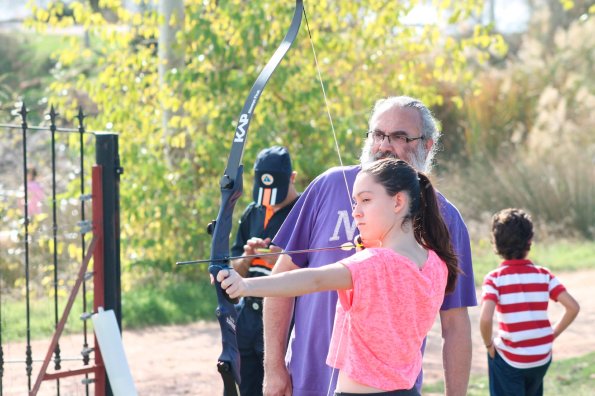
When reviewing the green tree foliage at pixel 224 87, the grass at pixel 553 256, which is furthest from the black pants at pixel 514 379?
the grass at pixel 553 256

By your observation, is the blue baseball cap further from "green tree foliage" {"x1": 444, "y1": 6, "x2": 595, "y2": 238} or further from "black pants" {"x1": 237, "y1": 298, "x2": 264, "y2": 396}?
"green tree foliage" {"x1": 444, "y1": 6, "x2": 595, "y2": 238}

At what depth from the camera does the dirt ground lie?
27.2ft

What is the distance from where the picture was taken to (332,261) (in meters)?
3.75

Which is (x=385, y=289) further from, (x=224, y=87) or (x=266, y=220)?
(x=224, y=87)

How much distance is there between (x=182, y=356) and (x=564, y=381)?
11.0ft

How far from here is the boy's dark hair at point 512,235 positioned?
18.7 feet

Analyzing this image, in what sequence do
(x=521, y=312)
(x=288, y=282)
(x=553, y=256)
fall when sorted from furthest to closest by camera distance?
(x=553, y=256)
(x=521, y=312)
(x=288, y=282)

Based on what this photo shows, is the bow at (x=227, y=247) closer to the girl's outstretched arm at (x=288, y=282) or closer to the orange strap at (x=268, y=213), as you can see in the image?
the girl's outstretched arm at (x=288, y=282)

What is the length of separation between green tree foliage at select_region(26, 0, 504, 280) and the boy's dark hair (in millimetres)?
4903

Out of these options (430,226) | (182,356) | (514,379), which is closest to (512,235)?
(514,379)

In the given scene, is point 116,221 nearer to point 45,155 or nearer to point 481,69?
point 45,155

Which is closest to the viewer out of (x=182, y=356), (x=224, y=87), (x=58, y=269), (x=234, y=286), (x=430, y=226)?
(x=234, y=286)

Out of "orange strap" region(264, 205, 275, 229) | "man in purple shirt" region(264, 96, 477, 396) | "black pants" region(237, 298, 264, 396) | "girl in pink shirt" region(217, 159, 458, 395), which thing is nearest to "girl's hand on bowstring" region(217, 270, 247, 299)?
"girl in pink shirt" region(217, 159, 458, 395)

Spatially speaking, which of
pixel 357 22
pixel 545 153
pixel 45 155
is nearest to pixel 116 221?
pixel 357 22
